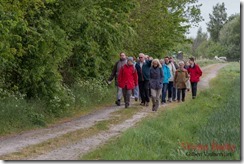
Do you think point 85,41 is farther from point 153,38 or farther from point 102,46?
point 153,38

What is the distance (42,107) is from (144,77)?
429 centimetres

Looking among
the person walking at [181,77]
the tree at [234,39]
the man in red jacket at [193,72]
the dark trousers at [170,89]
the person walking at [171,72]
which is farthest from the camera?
the dark trousers at [170,89]

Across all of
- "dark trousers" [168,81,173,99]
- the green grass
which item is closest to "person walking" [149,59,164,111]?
the green grass

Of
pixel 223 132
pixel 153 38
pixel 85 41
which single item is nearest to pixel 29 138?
pixel 223 132

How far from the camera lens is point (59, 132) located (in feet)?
42.1

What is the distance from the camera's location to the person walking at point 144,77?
716 inches

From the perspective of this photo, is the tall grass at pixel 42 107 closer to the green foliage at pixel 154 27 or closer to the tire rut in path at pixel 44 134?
the tire rut in path at pixel 44 134

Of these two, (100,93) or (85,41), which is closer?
(85,41)

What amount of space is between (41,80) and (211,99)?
7.20 meters

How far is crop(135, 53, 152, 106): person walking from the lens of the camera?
59.7ft

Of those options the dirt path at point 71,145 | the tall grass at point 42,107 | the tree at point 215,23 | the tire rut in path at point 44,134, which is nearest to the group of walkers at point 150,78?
the dirt path at point 71,145

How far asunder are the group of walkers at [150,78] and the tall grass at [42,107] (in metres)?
1.32

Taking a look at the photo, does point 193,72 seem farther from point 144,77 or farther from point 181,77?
point 144,77

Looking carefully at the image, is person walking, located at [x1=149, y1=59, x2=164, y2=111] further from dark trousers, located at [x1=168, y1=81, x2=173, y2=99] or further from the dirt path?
dark trousers, located at [x1=168, y1=81, x2=173, y2=99]
